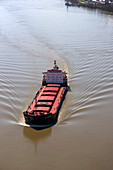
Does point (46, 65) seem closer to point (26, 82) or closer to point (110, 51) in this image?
point (26, 82)

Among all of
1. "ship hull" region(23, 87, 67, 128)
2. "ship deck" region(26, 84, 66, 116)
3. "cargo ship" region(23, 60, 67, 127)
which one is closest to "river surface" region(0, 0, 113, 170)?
"ship hull" region(23, 87, 67, 128)

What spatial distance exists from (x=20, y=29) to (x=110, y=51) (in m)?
24.2

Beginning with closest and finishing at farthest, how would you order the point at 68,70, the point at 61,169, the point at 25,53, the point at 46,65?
the point at 61,169, the point at 68,70, the point at 46,65, the point at 25,53

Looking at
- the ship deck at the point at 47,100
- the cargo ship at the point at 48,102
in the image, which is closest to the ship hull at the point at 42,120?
the cargo ship at the point at 48,102

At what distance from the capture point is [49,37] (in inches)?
1767

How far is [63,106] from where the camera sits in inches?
821

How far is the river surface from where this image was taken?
15.4 m

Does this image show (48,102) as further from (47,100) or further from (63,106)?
(63,106)

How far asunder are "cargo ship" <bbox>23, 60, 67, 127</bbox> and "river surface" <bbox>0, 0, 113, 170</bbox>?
28.7 inches

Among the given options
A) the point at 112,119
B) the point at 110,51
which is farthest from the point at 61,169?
the point at 110,51

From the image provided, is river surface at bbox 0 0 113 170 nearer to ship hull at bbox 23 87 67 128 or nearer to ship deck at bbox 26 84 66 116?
ship hull at bbox 23 87 67 128

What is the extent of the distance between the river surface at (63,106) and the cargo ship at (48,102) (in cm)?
73

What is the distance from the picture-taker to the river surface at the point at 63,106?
50.6 feet

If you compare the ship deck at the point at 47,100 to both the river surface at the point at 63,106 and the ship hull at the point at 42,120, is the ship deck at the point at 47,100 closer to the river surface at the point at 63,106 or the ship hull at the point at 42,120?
the ship hull at the point at 42,120
